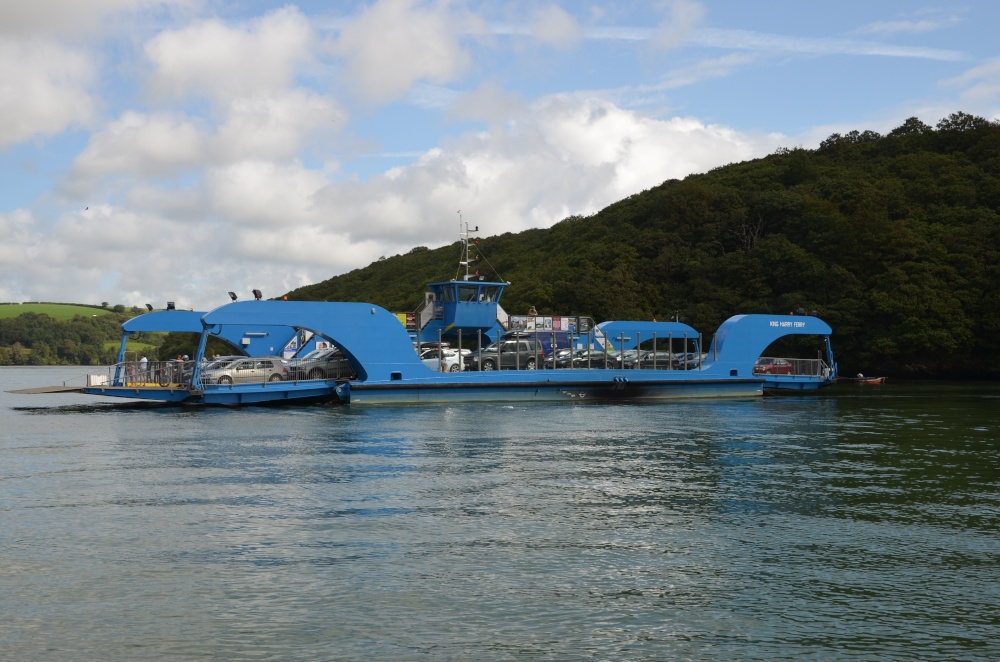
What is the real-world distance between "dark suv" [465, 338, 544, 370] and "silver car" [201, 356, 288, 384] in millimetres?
8913

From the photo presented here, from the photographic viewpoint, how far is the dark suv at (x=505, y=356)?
42812 mm

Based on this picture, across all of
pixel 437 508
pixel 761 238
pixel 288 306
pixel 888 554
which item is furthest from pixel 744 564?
pixel 761 238

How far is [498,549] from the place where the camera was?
12.4m

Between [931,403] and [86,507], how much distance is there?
119 feet

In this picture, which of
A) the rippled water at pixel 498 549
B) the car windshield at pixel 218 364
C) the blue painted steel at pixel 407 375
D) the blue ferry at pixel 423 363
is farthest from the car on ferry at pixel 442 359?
the rippled water at pixel 498 549

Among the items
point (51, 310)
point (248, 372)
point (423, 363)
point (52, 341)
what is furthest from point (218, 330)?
point (51, 310)

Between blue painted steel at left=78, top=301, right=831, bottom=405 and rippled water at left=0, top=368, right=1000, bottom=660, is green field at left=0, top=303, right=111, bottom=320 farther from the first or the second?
rippled water at left=0, top=368, right=1000, bottom=660

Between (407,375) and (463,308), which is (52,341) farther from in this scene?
(407,375)

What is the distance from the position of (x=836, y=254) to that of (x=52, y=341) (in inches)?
5383

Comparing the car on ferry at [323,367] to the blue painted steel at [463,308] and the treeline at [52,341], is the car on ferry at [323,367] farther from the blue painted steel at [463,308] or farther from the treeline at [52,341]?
the treeline at [52,341]

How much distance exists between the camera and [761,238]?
8100 centimetres

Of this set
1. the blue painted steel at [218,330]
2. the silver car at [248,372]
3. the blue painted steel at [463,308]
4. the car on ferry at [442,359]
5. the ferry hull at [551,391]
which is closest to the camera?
the silver car at [248,372]

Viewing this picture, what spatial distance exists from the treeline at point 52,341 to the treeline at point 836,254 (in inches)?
3348

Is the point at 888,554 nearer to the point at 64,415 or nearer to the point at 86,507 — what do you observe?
the point at 86,507
